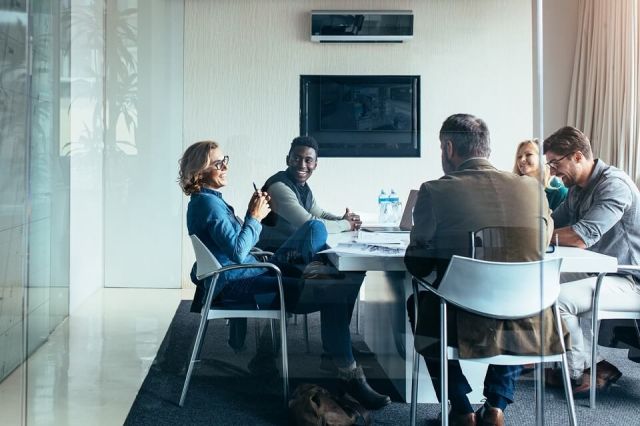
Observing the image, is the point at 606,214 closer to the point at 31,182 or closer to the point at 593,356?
the point at 593,356

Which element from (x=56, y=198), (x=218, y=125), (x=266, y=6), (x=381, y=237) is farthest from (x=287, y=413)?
(x=266, y=6)

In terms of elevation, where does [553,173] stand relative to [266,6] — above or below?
below

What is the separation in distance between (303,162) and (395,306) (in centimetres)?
61

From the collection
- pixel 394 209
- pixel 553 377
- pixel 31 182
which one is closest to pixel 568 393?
pixel 553 377

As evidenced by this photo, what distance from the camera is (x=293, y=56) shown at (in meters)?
2.51

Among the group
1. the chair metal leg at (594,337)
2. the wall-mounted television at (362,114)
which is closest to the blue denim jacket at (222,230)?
the wall-mounted television at (362,114)

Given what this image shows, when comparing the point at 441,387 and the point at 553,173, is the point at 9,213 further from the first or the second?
the point at 553,173

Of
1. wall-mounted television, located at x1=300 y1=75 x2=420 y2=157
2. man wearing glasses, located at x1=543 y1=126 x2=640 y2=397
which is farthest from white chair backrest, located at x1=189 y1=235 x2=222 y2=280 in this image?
man wearing glasses, located at x1=543 y1=126 x2=640 y2=397

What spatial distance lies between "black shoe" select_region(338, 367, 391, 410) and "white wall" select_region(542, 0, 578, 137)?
1.09 meters

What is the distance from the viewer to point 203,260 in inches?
100

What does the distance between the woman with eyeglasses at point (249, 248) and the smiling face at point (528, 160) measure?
0.73 meters

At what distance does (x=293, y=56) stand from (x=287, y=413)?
4.27ft

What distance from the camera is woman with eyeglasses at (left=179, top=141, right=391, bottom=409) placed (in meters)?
2.48

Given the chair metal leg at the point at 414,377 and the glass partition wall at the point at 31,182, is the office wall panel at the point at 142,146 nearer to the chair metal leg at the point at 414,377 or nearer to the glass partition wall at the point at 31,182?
the glass partition wall at the point at 31,182
